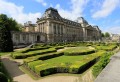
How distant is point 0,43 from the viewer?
33.9 m

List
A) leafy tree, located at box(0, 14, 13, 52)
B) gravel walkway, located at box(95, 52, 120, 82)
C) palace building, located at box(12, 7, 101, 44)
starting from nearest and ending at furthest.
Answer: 1. gravel walkway, located at box(95, 52, 120, 82)
2. leafy tree, located at box(0, 14, 13, 52)
3. palace building, located at box(12, 7, 101, 44)

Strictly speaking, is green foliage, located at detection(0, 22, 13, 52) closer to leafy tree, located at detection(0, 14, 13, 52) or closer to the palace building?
leafy tree, located at detection(0, 14, 13, 52)

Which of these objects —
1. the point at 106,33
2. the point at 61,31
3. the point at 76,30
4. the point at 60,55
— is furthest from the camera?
the point at 106,33

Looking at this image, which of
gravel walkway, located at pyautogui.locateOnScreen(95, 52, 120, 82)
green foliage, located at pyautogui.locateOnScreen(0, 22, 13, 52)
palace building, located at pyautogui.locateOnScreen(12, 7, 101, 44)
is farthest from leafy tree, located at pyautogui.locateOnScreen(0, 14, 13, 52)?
gravel walkway, located at pyautogui.locateOnScreen(95, 52, 120, 82)

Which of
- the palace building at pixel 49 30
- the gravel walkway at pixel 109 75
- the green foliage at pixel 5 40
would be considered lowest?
the gravel walkway at pixel 109 75

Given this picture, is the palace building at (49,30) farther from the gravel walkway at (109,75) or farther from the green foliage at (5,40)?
the gravel walkway at (109,75)

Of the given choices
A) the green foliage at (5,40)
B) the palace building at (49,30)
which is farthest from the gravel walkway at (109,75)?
the palace building at (49,30)

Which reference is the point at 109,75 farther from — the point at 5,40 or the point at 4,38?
the point at 4,38

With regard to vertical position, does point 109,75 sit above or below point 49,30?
below

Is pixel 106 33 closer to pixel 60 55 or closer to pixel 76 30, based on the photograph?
pixel 76 30

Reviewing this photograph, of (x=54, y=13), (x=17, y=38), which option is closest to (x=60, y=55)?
(x=17, y=38)

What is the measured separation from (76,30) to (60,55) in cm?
7791

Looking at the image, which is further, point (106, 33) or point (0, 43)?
point (106, 33)

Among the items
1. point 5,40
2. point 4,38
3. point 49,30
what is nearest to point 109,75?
point 5,40
